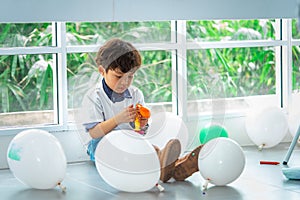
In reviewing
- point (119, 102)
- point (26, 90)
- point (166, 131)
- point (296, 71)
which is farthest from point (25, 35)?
point (296, 71)

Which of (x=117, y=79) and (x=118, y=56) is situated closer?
(x=118, y=56)

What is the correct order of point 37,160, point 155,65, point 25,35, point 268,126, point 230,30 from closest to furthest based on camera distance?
point 37,160 → point 155,65 → point 25,35 → point 268,126 → point 230,30

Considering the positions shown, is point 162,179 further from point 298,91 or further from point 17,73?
point 298,91

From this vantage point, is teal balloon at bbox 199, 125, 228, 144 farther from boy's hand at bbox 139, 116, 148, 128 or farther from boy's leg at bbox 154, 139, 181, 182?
boy's hand at bbox 139, 116, 148, 128

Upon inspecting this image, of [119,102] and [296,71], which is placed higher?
[296,71]

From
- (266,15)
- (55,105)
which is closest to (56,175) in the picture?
(55,105)

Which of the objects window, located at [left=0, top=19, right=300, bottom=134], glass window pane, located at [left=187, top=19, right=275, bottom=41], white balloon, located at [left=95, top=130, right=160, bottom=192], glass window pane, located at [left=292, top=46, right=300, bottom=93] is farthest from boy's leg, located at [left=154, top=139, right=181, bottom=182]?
glass window pane, located at [left=292, top=46, right=300, bottom=93]

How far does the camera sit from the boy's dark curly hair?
10.9 feet

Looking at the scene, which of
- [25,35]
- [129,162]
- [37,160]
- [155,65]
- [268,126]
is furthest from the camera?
[268,126]

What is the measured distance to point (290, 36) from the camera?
4891 millimetres

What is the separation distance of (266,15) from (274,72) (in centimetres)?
60

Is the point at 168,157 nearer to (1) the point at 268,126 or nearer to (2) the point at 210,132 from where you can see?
(2) the point at 210,132

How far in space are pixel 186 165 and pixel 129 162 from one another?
43 centimetres

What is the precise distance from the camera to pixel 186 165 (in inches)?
143
